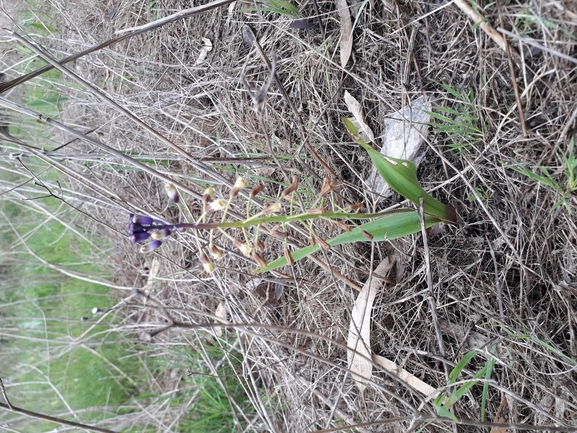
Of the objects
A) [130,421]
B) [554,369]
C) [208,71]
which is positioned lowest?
[130,421]

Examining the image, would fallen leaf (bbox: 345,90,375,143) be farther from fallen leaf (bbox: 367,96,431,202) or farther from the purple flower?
the purple flower

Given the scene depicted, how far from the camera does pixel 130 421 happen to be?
2.45m

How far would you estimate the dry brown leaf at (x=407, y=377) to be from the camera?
1.56m

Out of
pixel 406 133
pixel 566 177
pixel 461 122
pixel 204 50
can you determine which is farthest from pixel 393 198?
pixel 204 50

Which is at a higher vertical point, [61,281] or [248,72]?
[248,72]

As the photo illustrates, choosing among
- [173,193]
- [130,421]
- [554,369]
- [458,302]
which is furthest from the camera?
[130,421]

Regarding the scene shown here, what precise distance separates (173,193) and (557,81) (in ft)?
3.17

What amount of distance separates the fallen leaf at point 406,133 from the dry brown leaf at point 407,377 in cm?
54

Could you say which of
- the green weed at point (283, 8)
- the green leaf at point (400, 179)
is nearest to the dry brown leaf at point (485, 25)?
the green leaf at point (400, 179)

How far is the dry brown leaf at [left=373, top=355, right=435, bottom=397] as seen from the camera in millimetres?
1562

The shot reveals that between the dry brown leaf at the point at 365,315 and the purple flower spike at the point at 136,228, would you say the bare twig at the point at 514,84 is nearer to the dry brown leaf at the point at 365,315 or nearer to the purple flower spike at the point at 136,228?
the dry brown leaf at the point at 365,315

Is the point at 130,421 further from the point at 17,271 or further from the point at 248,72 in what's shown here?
the point at 248,72

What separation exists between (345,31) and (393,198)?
0.58 meters

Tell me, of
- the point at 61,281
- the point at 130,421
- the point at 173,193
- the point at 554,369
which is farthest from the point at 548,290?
the point at 61,281
